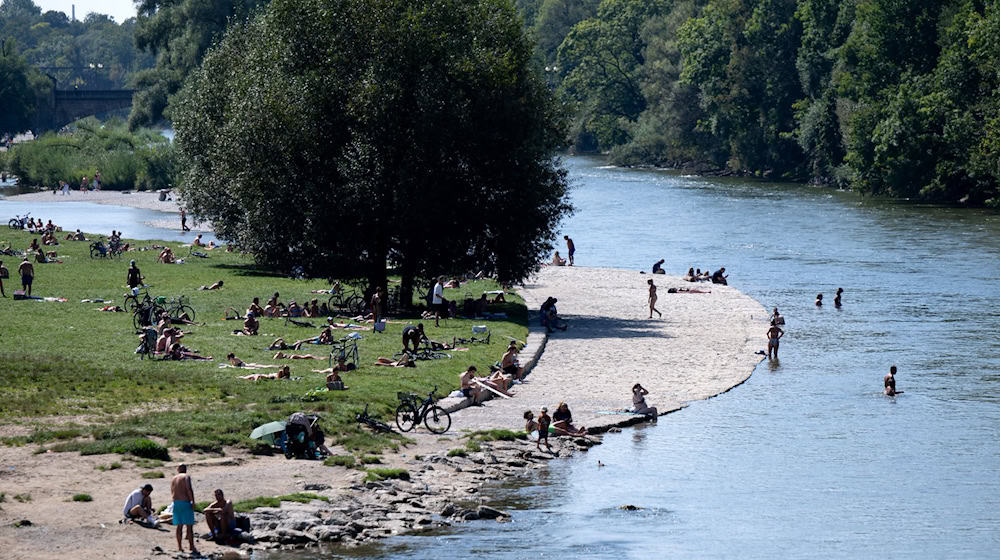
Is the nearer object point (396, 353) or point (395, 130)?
point (396, 353)

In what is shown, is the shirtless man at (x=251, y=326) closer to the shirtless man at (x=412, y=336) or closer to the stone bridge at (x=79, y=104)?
the shirtless man at (x=412, y=336)

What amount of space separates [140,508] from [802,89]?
107 m

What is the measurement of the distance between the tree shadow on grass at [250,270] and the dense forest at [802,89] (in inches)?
626

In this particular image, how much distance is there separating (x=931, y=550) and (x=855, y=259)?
47.1m

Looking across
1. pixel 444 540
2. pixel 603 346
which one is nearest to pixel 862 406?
pixel 603 346

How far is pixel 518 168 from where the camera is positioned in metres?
48.3

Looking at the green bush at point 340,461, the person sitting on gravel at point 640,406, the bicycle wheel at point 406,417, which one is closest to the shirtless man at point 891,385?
the person sitting on gravel at point 640,406

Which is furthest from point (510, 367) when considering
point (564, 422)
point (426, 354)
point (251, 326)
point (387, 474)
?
point (387, 474)

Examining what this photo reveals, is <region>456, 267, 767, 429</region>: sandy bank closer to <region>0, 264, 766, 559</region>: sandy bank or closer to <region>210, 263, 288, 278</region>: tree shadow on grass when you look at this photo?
<region>0, 264, 766, 559</region>: sandy bank

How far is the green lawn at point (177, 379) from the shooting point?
30.8 metres

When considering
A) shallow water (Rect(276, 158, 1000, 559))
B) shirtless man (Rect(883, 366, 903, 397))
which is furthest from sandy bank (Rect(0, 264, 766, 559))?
shirtless man (Rect(883, 366, 903, 397))

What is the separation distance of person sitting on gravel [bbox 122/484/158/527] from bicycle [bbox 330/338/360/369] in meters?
13.2

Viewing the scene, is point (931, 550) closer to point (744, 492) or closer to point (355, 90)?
point (744, 492)

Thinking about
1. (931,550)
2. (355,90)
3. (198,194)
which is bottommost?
(931,550)
